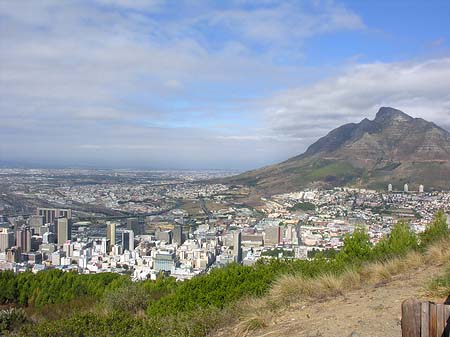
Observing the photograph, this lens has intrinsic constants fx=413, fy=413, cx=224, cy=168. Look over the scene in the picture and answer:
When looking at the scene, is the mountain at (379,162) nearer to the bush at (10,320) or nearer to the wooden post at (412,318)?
the bush at (10,320)

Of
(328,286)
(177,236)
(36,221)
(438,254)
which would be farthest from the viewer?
(36,221)

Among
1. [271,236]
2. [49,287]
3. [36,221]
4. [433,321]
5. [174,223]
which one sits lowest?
[174,223]

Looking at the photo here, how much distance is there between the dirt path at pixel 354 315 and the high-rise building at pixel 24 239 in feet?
86.7

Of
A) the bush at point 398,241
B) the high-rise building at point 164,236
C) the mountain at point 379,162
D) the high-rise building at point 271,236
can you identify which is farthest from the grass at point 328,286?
the mountain at point 379,162

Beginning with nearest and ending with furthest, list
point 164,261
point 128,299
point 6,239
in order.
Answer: point 128,299, point 164,261, point 6,239

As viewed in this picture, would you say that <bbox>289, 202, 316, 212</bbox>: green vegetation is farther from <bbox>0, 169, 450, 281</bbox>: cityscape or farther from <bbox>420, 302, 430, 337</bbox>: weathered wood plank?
<bbox>420, 302, 430, 337</bbox>: weathered wood plank

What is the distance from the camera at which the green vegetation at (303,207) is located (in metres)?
38.6

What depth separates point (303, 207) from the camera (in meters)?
39.2

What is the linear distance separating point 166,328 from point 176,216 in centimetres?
3338

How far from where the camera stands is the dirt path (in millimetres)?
3947


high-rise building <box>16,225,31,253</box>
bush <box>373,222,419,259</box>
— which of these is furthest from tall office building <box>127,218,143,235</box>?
bush <box>373,222,419,259</box>

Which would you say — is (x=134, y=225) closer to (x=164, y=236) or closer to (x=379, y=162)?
(x=164, y=236)

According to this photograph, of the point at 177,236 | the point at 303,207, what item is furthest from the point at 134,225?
the point at 303,207

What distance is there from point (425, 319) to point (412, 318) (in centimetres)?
6
